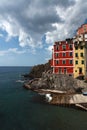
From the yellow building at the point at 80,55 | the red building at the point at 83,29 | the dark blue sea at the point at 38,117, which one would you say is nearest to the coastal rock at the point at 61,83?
the yellow building at the point at 80,55

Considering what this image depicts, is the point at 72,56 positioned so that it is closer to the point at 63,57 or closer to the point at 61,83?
the point at 63,57

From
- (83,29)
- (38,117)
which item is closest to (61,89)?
(38,117)

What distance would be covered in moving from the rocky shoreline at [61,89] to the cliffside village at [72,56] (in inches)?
149

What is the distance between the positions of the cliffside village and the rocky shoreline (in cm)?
378

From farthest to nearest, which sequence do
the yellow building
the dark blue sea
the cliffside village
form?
the cliffside village < the yellow building < the dark blue sea

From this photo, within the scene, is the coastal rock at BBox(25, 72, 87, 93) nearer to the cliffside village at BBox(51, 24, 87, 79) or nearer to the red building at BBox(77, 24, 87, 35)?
the cliffside village at BBox(51, 24, 87, 79)

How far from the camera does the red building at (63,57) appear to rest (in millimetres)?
76062

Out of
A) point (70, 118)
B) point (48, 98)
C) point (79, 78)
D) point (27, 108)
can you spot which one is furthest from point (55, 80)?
point (70, 118)

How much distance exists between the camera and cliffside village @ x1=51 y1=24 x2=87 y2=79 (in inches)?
2913

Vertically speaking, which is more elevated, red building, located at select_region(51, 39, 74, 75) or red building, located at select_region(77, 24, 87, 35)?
red building, located at select_region(77, 24, 87, 35)

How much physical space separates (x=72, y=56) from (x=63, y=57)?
12.1 feet

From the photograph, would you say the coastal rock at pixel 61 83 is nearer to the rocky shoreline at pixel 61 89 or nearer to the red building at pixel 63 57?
the rocky shoreline at pixel 61 89

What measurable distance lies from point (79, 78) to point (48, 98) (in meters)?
17.5

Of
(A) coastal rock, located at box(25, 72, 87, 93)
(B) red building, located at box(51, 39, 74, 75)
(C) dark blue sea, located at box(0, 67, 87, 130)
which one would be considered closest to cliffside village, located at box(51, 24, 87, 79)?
(B) red building, located at box(51, 39, 74, 75)
